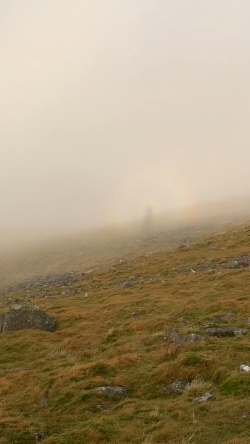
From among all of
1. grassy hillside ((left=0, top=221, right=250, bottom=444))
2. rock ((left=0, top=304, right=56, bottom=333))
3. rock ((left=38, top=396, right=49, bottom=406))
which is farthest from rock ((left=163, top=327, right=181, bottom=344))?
rock ((left=0, top=304, right=56, bottom=333))

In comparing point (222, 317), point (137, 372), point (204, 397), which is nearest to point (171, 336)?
point (222, 317)

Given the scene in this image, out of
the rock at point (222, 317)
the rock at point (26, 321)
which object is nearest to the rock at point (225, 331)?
the rock at point (222, 317)

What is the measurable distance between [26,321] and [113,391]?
56.4 feet

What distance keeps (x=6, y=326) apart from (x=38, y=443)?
2036 centimetres

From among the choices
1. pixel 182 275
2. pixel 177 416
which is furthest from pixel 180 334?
pixel 182 275

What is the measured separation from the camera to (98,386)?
579 inches

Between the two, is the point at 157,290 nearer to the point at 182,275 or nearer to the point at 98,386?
the point at 182,275

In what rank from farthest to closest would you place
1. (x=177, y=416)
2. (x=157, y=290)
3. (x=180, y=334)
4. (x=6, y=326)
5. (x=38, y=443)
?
(x=157, y=290) → (x=6, y=326) → (x=180, y=334) → (x=177, y=416) → (x=38, y=443)

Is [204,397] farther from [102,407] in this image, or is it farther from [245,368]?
[102,407]

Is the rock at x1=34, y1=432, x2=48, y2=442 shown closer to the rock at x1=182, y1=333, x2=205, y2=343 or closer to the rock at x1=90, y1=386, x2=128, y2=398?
the rock at x1=90, y1=386, x2=128, y2=398

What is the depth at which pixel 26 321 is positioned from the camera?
2933 cm

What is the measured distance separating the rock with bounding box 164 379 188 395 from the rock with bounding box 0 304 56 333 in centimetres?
1664

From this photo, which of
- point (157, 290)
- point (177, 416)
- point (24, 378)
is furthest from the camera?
point (157, 290)

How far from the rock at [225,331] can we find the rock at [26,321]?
572 inches
